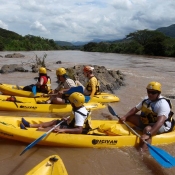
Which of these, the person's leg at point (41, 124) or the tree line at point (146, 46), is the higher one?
the tree line at point (146, 46)

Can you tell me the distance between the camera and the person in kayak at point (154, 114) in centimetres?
428

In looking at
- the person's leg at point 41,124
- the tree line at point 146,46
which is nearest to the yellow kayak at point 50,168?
the person's leg at point 41,124

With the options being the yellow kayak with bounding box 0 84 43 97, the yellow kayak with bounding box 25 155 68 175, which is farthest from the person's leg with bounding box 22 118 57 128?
the yellow kayak with bounding box 0 84 43 97

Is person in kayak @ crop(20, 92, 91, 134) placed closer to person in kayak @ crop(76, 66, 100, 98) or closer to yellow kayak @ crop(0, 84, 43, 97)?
person in kayak @ crop(76, 66, 100, 98)

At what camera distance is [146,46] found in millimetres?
38844

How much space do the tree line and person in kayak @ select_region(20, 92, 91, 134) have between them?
3316 cm

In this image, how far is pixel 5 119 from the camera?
470 centimetres

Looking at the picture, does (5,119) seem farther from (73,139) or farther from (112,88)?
(112,88)

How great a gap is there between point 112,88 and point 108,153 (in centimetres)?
568

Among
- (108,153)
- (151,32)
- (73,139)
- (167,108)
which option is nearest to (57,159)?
(73,139)

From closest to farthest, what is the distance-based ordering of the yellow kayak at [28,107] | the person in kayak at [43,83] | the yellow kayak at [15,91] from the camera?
the yellow kayak at [28,107], the person in kayak at [43,83], the yellow kayak at [15,91]

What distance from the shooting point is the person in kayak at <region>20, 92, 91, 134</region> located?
414 cm

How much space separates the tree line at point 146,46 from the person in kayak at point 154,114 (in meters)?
32.5

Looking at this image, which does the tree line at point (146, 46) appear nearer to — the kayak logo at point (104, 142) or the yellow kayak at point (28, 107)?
the yellow kayak at point (28, 107)
